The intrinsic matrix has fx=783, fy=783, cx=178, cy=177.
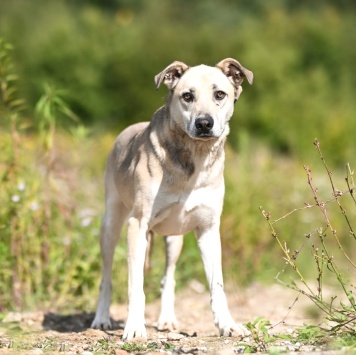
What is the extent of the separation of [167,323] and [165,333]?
0.36 metres

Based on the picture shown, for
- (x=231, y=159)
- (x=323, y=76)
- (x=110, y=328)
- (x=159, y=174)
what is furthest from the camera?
(x=323, y=76)

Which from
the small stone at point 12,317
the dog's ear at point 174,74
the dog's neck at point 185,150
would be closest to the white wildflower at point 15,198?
the small stone at point 12,317

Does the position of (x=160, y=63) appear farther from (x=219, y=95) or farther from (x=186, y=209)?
(x=186, y=209)

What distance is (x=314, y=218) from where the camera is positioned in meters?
10.5

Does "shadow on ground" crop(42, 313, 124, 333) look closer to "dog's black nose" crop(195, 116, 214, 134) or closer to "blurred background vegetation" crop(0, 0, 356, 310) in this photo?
"blurred background vegetation" crop(0, 0, 356, 310)

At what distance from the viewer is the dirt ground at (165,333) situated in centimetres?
495

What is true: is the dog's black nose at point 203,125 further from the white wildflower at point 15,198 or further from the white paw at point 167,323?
the white wildflower at point 15,198

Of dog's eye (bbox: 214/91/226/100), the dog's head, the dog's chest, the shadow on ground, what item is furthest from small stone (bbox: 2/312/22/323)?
dog's eye (bbox: 214/91/226/100)

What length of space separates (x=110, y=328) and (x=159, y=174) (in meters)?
1.57

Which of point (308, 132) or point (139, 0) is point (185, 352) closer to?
point (308, 132)

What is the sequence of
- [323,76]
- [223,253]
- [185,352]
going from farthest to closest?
[323,76] → [223,253] → [185,352]

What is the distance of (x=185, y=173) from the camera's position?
5.73m

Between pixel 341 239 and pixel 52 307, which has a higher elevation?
pixel 341 239

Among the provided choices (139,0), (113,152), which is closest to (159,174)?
(113,152)
